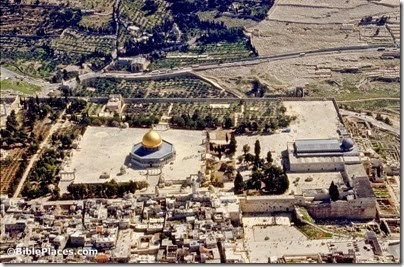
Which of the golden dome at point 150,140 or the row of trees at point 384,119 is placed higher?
the golden dome at point 150,140

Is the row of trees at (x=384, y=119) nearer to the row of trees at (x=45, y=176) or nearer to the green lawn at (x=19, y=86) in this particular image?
the row of trees at (x=45, y=176)

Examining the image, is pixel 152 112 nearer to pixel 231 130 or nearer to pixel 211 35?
pixel 231 130

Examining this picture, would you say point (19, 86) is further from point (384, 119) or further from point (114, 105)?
point (384, 119)

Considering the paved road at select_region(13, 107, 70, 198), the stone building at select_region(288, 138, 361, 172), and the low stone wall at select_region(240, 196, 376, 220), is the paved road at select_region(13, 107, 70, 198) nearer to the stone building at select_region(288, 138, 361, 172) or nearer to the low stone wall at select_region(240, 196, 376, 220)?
the low stone wall at select_region(240, 196, 376, 220)

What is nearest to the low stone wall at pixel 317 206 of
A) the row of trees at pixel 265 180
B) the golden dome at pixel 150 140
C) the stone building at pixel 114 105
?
the row of trees at pixel 265 180

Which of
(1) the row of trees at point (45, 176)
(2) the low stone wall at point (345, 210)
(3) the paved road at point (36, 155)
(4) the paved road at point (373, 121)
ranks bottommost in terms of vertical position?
(4) the paved road at point (373, 121)

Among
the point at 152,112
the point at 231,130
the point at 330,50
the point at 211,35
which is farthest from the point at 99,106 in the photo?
the point at 330,50
